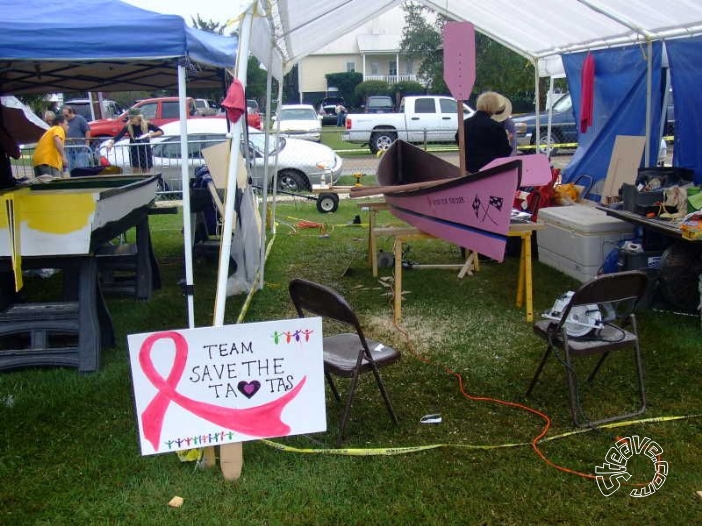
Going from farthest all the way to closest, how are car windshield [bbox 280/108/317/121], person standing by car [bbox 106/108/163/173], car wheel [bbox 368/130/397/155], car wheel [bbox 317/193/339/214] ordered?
car windshield [bbox 280/108/317/121], car wheel [bbox 368/130/397/155], person standing by car [bbox 106/108/163/173], car wheel [bbox 317/193/339/214]

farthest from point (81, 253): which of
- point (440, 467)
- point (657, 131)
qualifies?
point (657, 131)

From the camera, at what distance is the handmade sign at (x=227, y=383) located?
10.2ft

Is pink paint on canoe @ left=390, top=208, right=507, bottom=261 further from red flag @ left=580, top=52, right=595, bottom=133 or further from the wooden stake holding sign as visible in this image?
red flag @ left=580, top=52, right=595, bottom=133

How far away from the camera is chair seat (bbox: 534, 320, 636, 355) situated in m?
3.67

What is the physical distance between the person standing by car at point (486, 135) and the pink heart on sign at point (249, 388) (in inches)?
178

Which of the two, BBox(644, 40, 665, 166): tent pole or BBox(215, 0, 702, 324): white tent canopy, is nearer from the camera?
BBox(215, 0, 702, 324): white tent canopy

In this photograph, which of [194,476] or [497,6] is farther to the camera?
[497,6]

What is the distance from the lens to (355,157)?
789 inches

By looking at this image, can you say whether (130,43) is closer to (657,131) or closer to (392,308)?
(392,308)

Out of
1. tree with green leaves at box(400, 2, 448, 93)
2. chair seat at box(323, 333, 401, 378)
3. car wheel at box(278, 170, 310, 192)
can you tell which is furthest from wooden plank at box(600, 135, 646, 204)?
tree with green leaves at box(400, 2, 448, 93)

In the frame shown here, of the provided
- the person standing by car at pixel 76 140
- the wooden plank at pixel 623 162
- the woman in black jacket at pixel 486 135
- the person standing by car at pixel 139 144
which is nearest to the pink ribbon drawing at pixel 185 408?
the woman in black jacket at pixel 486 135

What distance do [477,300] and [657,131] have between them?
137 inches

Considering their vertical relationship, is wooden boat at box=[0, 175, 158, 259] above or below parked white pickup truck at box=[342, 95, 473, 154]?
A: below

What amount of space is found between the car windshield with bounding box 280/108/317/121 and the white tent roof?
13608 millimetres
